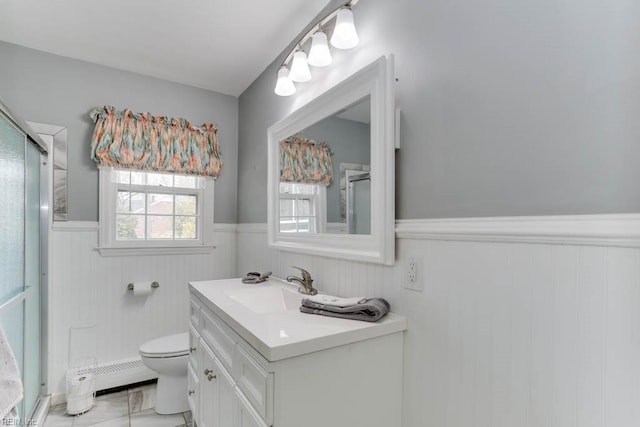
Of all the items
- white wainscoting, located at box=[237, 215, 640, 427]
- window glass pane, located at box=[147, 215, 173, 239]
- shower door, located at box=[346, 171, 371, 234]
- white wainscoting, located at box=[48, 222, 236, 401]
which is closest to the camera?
white wainscoting, located at box=[237, 215, 640, 427]

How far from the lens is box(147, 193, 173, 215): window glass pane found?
2.63 meters

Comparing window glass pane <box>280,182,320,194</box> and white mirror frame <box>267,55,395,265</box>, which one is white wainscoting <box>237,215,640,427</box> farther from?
window glass pane <box>280,182,320,194</box>

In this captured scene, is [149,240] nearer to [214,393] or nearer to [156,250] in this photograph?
[156,250]

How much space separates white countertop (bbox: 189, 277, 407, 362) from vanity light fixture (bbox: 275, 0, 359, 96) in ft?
3.89

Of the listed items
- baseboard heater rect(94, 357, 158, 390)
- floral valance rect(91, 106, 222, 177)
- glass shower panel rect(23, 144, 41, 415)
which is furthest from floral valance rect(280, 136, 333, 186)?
baseboard heater rect(94, 357, 158, 390)

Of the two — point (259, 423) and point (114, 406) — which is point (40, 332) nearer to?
point (114, 406)

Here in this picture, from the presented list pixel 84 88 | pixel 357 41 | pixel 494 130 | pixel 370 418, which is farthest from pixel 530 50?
pixel 84 88

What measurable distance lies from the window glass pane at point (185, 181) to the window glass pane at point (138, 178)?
22 cm

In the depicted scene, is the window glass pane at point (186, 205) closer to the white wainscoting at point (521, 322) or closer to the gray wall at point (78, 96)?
the gray wall at point (78, 96)

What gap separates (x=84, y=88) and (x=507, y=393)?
2994 millimetres

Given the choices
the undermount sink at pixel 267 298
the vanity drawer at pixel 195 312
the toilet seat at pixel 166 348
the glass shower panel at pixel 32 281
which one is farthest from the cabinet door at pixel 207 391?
the glass shower panel at pixel 32 281

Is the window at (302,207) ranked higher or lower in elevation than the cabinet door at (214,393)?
higher

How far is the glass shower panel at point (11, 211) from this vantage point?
156cm

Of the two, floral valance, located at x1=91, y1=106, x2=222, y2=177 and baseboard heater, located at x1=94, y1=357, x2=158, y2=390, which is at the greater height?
floral valance, located at x1=91, y1=106, x2=222, y2=177
